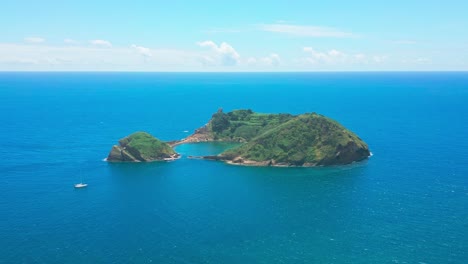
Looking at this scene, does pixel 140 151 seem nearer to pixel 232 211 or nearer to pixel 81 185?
pixel 81 185

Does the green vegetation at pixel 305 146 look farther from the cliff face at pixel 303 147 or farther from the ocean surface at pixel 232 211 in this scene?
the ocean surface at pixel 232 211

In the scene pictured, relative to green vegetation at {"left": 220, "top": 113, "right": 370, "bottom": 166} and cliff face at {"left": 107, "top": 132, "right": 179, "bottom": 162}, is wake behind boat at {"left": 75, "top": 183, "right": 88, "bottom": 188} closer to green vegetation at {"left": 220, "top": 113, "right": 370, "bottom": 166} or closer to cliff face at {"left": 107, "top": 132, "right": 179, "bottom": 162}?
cliff face at {"left": 107, "top": 132, "right": 179, "bottom": 162}

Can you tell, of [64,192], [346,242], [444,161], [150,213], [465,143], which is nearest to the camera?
[346,242]

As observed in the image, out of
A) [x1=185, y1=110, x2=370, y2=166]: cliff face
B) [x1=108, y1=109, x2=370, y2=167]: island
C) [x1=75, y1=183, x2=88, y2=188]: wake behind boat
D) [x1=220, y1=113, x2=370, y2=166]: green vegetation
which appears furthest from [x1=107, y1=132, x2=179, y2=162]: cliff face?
[x1=75, y1=183, x2=88, y2=188]: wake behind boat

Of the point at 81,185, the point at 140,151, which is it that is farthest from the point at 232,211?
the point at 140,151

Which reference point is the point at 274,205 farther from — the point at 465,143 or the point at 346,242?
the point at 465,143

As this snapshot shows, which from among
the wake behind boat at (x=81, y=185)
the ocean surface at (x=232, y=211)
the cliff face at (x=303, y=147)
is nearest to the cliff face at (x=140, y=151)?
the ocean surface at (x=232, y=211)

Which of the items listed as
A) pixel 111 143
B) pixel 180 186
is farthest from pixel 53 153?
pixel 180 186
